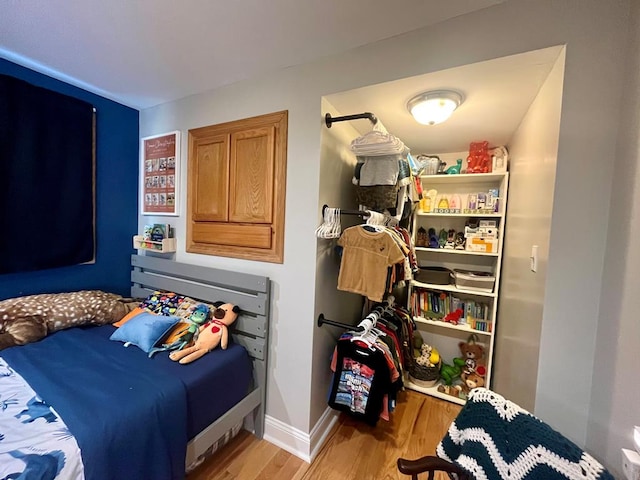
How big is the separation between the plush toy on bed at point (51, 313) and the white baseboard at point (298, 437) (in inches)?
58.2

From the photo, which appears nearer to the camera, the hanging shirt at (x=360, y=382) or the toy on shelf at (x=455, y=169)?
the hanging shirt at (x=360, y=382)

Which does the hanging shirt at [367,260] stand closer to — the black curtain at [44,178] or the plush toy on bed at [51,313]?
the plush toy on bed at [51,313]

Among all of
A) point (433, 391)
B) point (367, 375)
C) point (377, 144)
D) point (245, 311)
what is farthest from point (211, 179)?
point (433, 391)

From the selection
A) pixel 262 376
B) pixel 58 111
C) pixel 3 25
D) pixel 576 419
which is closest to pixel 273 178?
pixel 262 376

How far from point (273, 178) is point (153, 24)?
3.25ft

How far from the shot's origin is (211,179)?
2.03m

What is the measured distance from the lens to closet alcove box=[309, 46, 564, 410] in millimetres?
1170

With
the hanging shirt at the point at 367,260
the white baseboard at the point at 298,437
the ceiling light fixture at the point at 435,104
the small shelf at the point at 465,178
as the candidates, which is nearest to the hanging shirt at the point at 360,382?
the white baseboard at the point at 298,437

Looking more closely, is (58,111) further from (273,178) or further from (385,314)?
(385,314)

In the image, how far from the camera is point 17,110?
176 cm

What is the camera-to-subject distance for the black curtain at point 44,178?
1.75 meters

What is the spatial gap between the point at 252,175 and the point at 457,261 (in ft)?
7.02

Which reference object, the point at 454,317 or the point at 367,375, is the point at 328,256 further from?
the point at 454,317

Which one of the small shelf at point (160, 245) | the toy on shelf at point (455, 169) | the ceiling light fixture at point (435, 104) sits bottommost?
the small shelf at point (160, 245)
